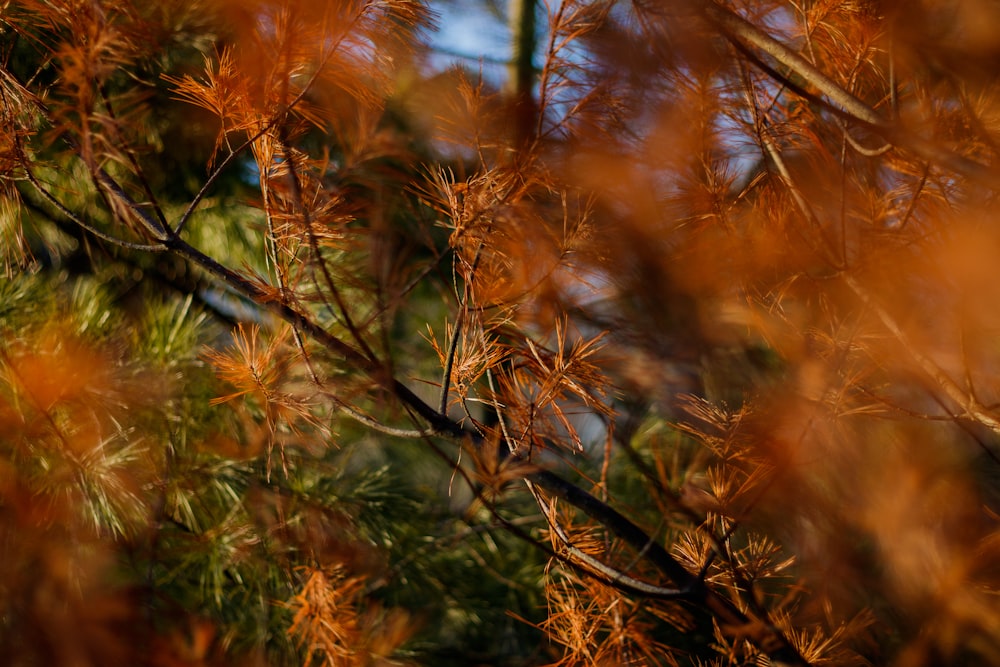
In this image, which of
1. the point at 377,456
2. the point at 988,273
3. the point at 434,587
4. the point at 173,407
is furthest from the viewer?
the point at 377,456

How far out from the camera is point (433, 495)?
1216 millimetres

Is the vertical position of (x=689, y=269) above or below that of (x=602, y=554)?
above

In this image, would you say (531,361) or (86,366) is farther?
(86,366)

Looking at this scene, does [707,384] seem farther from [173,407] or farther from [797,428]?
[173,407]

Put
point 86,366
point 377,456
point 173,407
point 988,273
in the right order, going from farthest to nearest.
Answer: point 377,456 < point 173,407 < point 86,366 < point 988,273

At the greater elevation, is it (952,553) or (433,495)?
(952,553)

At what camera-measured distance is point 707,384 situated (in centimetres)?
87

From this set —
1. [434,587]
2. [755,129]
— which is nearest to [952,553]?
[755,129]

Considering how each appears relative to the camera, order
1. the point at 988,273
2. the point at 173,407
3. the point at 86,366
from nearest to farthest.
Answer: the point at 988,273
the point at 86,366
the point at 173,407

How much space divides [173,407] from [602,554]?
→ 0.61 metres

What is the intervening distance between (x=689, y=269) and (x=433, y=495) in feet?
2.02

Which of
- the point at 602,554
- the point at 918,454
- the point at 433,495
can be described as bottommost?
the point at 433,495

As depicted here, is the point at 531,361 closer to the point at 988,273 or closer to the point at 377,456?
the point at 988,273

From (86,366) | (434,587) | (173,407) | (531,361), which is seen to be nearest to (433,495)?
(434,587)
